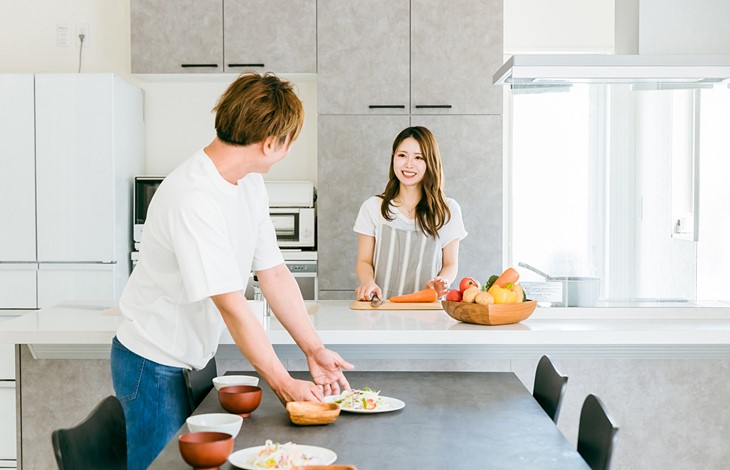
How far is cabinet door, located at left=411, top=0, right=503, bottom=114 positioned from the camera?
181 inches

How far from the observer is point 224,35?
4633 millimetres

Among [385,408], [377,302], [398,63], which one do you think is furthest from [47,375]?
[398,63]

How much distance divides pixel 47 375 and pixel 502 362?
1.54 m

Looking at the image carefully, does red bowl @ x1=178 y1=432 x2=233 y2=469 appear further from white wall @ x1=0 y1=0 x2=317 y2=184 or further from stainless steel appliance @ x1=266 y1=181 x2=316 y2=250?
white wall @ x1=0 y1=0 x2=317 y2=184

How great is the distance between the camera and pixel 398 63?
15.1 ft

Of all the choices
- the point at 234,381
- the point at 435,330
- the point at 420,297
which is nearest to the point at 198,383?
the point at 234,381

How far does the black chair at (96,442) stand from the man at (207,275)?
0.93 ft

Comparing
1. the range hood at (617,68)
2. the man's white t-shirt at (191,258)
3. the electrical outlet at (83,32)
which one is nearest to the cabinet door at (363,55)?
the electrical outlet at (83,32)

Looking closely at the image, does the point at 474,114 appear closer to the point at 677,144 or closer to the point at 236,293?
the point at 677,144

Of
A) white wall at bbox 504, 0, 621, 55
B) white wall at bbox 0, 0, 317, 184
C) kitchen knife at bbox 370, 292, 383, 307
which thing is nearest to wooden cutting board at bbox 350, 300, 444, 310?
kitchen knife at bbox 370, 292, 383, 307

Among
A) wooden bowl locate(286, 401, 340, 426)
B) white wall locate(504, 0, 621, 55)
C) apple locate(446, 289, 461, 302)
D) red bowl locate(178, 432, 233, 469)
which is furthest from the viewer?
white wall locate(504, 0, 621, 55)

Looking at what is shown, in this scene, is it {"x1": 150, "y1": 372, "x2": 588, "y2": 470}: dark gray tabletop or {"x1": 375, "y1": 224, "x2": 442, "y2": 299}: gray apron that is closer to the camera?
{"x1": 150, "y1": 372, "x2": 588, "y2": 470}: dark gray tabletop

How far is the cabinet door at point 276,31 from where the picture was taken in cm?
460

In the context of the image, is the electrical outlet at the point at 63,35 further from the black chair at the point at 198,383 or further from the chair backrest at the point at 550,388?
the chair backrest at the point at 550,388
